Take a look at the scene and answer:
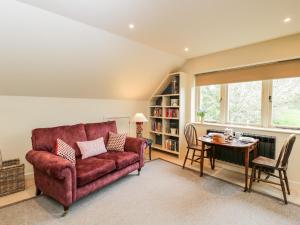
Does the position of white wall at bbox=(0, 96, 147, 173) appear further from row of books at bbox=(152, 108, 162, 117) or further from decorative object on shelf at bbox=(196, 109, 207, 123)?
decorative object on shelf at bbox=(196, 109, 207, 123)

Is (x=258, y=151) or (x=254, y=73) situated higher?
(x=254, y=73)

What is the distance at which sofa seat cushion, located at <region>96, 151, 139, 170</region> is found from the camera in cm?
274

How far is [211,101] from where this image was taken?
399 centimetres

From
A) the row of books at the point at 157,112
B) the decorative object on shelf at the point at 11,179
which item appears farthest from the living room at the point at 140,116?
the row of books at the point at 157,112

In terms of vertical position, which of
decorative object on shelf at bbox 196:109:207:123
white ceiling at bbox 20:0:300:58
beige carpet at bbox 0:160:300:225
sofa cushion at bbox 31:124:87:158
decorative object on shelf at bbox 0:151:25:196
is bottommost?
beige carpet at bbox 0:160:300:225

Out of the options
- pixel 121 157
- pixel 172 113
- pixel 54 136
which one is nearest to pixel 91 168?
pixel 121 157

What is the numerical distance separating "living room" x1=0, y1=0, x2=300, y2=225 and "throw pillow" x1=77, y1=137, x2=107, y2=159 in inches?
0.9

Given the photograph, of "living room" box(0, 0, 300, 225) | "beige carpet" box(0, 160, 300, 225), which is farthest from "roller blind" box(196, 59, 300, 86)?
"beige carpet" box(0, 160, 300, 225)

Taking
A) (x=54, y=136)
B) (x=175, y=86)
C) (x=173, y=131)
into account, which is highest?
(x=175, y=86)

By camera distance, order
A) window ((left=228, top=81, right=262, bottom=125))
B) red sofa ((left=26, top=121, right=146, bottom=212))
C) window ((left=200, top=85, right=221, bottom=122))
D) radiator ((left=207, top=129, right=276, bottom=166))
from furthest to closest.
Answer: window ((left=200, top=85, right=221, bottom=122)) < window ((left=228, top=81, right=262, bottom=125)) < radiator ((left=207, top=129, right=276, bottom=166)) < red sofa ((left=26, top=121, right=146, bottom=212))

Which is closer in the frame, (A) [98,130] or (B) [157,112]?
(A) [98,130]

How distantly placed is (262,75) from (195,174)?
2164 mm

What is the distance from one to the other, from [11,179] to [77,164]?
0.94m

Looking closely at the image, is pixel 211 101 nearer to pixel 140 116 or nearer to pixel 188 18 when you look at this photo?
pixel 140 116
